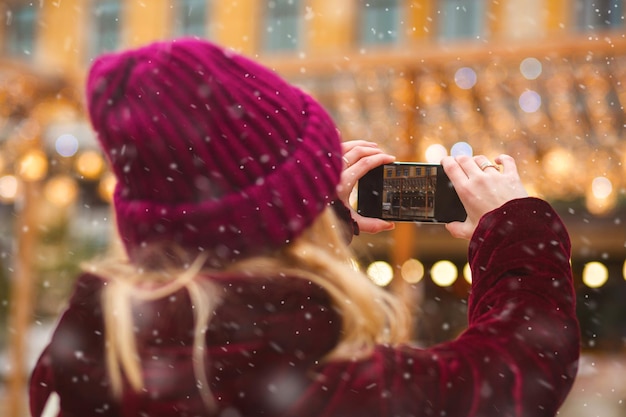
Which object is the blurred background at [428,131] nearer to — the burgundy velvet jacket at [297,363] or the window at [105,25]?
the burgundy velvet jacket at [297,363]

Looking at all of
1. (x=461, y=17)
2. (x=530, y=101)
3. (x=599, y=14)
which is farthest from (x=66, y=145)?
(x=599, y=14)

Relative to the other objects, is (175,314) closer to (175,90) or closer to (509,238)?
(175,90)

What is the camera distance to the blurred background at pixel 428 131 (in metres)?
3.54

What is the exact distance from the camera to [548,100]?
3.90 m

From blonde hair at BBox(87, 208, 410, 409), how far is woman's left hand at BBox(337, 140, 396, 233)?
7.2 inches

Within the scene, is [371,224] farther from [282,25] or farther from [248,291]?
[282,25]

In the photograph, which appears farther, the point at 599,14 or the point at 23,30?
the point at 23,30

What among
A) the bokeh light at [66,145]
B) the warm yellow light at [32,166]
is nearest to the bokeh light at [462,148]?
the warm yellow light at [32,166]

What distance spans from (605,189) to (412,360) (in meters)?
3.67

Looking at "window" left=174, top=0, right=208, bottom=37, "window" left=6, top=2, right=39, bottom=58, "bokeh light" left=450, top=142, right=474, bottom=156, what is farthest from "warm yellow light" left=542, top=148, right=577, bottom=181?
"window" left=6, top=2, right=39, bottom=58

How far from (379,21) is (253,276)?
6619mm

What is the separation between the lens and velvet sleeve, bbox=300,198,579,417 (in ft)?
2.40

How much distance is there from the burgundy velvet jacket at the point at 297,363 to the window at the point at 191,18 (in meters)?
7.22

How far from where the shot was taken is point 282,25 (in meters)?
7.57
